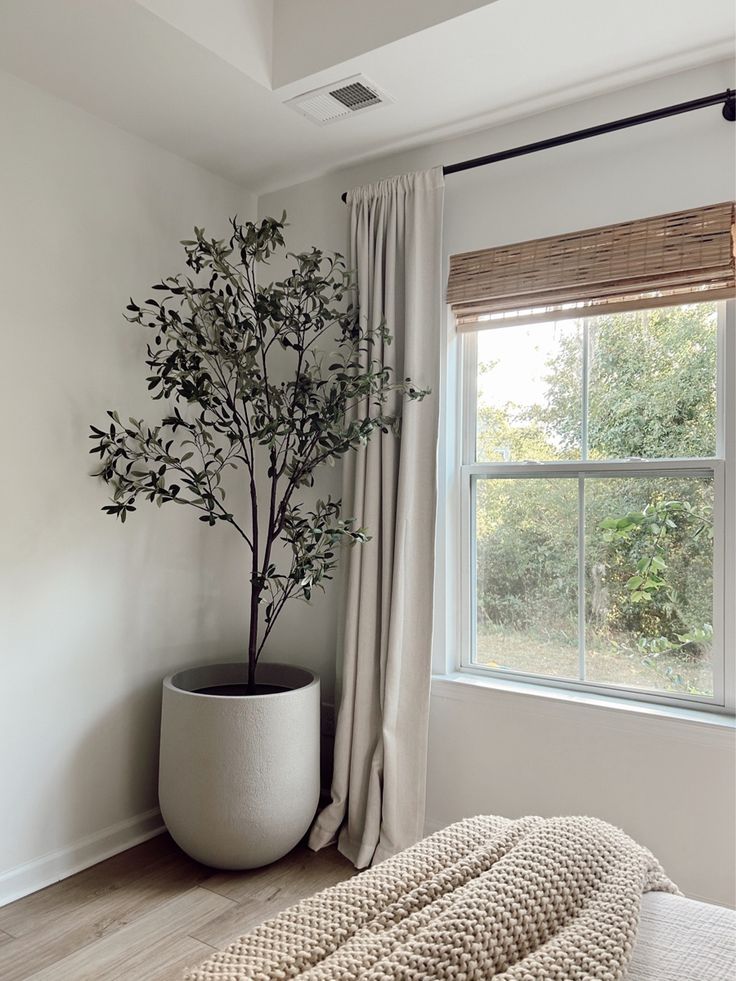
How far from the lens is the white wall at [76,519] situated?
248 cm

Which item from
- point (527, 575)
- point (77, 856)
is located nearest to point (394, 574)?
point (527, 575)

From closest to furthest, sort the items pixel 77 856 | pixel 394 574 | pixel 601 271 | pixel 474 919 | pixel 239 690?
1. pixel 474 919
2. pixel 601 271
3. pixel 77 856
4. pixel 394 574
5. pixel 239 690

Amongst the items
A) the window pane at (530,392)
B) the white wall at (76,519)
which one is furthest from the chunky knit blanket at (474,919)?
the white wall at (76,519)

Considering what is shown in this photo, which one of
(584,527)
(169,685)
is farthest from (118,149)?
(584,527)

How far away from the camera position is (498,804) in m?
2.65

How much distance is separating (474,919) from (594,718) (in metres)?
1.44

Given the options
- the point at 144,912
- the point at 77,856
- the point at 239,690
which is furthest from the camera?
the point at 239,690

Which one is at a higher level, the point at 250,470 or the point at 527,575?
the point at 250,470

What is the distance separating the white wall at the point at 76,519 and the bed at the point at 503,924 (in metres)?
1.62

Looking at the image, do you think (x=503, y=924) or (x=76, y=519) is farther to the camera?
(x=76, y=519)

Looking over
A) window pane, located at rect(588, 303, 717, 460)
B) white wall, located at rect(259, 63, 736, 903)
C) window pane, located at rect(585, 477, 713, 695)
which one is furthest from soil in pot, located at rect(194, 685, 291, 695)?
window pane, located at rect(588, 303, 717, 460)

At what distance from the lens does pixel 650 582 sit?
246 cm

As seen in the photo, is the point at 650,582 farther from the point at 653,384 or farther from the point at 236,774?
the point at 236,774

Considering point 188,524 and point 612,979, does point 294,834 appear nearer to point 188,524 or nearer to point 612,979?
point 188,524
